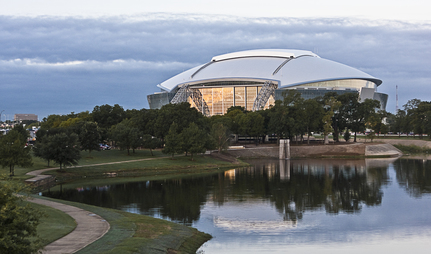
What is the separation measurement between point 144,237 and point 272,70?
11649 cm

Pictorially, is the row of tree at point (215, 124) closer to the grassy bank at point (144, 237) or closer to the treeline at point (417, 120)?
the treeline at point (417, 120)

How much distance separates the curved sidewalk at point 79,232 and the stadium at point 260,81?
336 ft

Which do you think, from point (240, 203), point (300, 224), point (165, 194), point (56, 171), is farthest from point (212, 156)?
point (300, 224)

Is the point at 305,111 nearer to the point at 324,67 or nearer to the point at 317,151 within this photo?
the point at 317,151

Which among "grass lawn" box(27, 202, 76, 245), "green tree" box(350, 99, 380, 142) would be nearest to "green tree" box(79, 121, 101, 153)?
"grass lawn" box(27, 202, 76, 245)

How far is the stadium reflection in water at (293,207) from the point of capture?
2277 centimetres

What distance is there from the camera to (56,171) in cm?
4978

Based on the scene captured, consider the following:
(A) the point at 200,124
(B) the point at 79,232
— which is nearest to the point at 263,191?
(B) the point at 79,232

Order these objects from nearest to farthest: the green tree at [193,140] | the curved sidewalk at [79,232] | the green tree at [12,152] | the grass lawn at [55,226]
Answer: the curved sidewalk at [79,232]
the grass lawn at [55,226]
the green tree at [12,152]
the green tree at [193,140]

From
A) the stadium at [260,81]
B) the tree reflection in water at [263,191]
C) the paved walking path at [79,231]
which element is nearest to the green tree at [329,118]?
the tree reflection in water at [263,191]

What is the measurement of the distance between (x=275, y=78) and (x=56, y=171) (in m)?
89.1

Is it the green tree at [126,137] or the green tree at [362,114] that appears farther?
the green tree at [362,114]

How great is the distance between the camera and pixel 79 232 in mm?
19656

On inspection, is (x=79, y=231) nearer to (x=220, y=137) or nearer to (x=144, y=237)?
(x=144, y=237)
